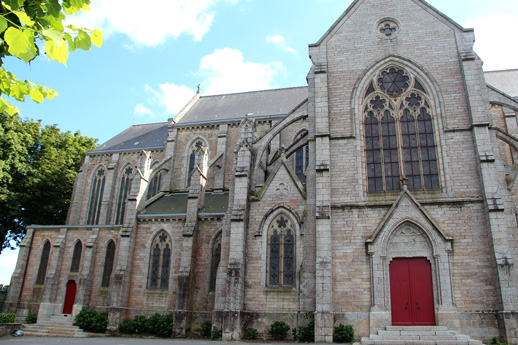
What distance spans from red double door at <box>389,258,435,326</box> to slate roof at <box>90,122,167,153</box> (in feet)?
73.3

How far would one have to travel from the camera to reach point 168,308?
71.3ft

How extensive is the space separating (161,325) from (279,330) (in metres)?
6.90

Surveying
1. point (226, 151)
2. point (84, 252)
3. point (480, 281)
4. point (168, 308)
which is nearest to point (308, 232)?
point (480, 281)

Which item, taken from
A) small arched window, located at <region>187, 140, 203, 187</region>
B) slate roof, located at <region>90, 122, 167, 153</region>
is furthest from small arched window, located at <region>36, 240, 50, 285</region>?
small arched window, located at <region>187, 140, 203, 187</region>

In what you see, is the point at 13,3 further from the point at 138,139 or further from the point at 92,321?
the point at 138,139

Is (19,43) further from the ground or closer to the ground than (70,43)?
closer to the ground

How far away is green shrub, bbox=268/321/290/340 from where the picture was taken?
54.3 ft

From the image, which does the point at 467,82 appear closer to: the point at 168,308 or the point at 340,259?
the point at 340,259

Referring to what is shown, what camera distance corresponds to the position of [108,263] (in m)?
25.7

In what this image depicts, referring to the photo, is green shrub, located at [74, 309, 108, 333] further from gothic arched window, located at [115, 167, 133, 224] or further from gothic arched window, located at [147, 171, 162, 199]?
gothic arched window, located at [147, 171, 162, 199]

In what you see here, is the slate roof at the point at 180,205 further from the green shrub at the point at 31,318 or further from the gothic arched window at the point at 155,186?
the green shrub at the point at 31,318

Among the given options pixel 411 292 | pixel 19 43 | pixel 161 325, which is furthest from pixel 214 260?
pixel 19 43

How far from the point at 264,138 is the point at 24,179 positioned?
2085 cm

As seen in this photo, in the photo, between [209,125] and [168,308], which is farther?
[209,125]
